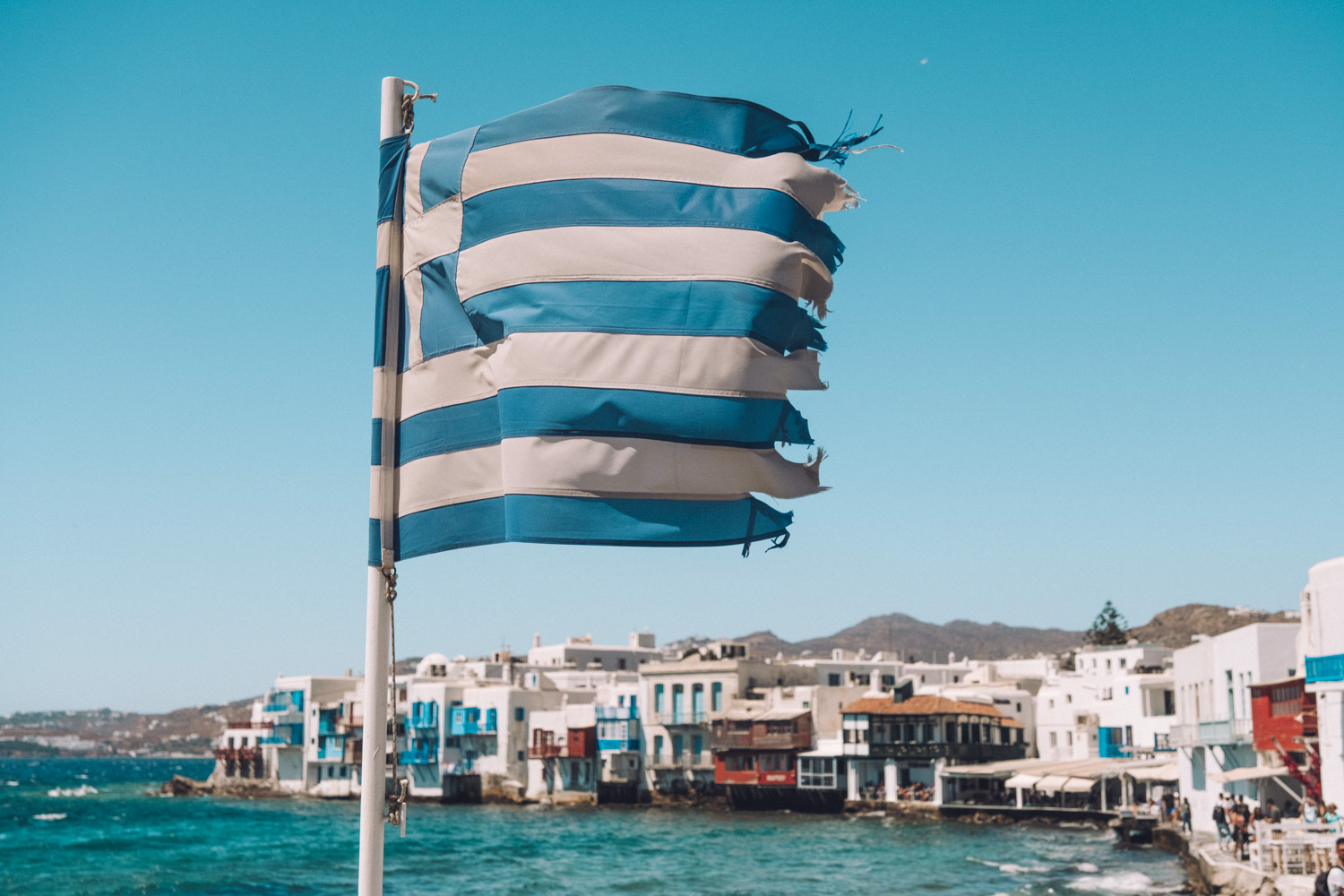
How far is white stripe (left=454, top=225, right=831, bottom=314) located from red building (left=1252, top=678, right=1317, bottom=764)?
95.0 ft

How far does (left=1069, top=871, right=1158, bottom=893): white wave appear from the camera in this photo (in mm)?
36625

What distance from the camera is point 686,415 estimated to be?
21.1 ft

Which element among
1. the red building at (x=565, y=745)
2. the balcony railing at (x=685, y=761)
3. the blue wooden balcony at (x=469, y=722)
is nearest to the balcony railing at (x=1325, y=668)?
the balcony railing at (x=685, y=761)

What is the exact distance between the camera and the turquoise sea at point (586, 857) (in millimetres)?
42125

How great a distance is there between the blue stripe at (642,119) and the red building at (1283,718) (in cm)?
2891

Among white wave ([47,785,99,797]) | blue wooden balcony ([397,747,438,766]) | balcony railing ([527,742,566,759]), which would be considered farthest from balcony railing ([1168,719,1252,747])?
white wave ([47,785,99,797])

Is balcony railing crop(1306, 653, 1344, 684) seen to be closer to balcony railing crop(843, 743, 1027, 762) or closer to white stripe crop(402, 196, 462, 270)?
white stripe crop(402, 196, 462, 270)

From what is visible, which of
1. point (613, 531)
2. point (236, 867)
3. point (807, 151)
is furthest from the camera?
point (236, 867)

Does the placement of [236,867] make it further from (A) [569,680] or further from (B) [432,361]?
(B) [432,361]

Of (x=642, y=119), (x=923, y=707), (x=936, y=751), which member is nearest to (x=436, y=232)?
(x=642, y=119)

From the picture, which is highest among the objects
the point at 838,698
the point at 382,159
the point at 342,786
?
the point at 382,159

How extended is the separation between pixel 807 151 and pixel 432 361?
2141mm

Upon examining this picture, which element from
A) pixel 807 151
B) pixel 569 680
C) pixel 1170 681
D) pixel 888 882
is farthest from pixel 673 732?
pixel 807 151

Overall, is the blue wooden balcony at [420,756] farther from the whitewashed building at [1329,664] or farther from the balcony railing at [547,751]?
the whitewashed building at [1329,664]
